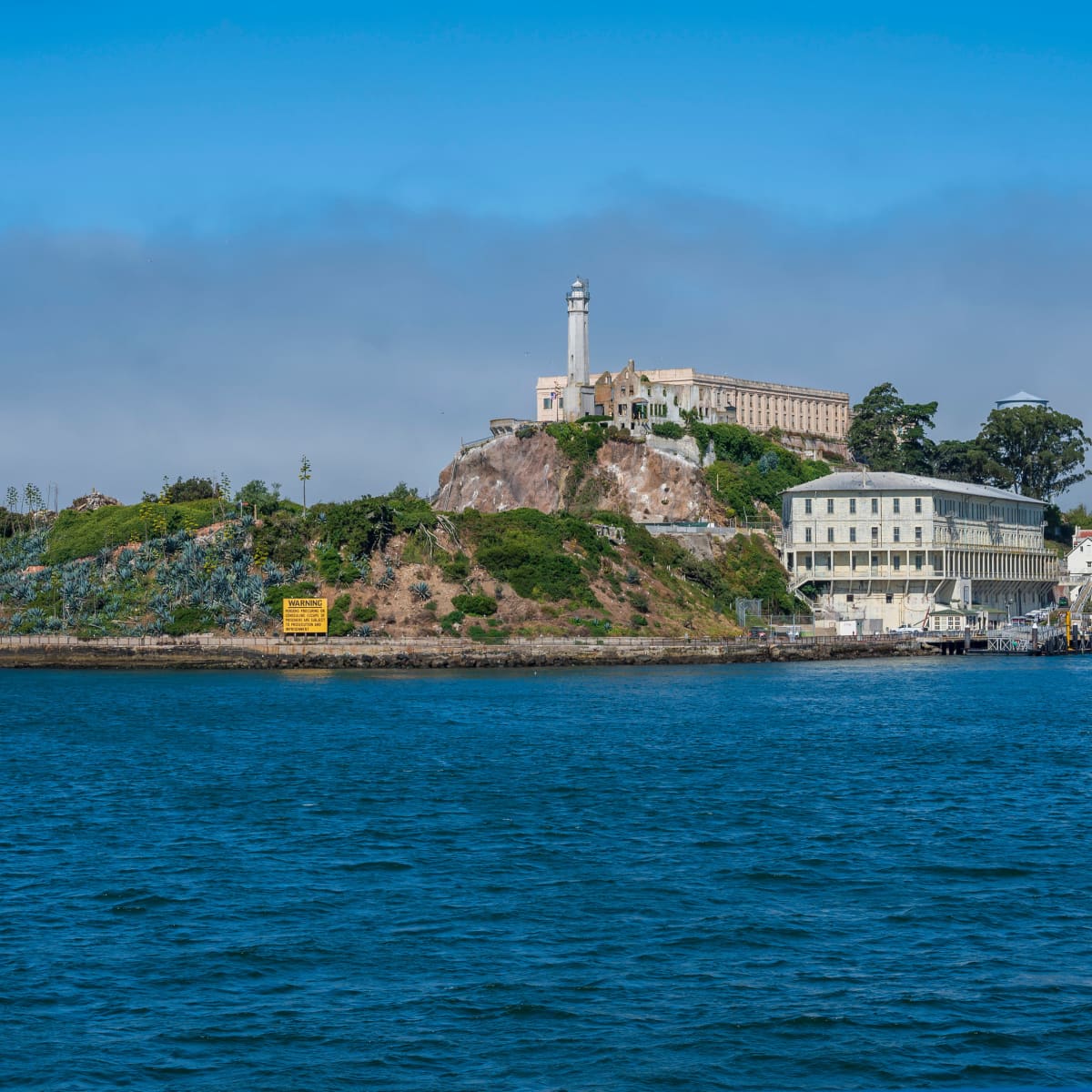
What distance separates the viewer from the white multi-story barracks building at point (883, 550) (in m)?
115

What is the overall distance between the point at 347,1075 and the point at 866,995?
7.51 metres

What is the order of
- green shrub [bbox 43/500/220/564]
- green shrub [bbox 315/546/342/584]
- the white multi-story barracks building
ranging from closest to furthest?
1. green shrub [bbox 315/546/342/584]
2. green shrub [bbox 43/500/220/564]
3. the white multi-story barracks building

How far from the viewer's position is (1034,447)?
149375 millimetres

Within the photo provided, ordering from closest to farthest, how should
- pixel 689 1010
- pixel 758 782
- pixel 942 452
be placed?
pixel 689 1010 < pixel 758 782 < pixel 942 452

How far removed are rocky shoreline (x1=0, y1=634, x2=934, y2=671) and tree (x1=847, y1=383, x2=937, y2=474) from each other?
52407 millimetres

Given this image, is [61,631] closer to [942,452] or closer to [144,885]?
[144,885]

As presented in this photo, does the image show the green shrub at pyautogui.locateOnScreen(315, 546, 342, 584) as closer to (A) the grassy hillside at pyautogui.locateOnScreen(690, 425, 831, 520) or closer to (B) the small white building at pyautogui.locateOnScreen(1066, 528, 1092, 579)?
(A) the grassy hillside at pyautogui.locateOnScreen(690, 425, 831, 520)

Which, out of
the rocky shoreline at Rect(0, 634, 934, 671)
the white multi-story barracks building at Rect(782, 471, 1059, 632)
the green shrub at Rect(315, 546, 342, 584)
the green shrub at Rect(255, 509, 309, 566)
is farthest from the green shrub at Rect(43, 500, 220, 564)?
the white multi-story barracks building at Rect(782, 471, 1059, 632)

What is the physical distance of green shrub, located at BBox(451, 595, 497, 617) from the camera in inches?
3903

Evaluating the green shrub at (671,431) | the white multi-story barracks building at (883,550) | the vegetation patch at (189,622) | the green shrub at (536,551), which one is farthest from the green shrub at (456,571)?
the green shrub at (671,431)

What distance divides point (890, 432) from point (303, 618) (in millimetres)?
67979

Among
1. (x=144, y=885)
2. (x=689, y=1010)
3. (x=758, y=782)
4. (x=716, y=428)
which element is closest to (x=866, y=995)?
(x=689, y=1010)

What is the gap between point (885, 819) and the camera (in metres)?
36.5

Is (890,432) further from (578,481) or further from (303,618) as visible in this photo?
(303,618)
